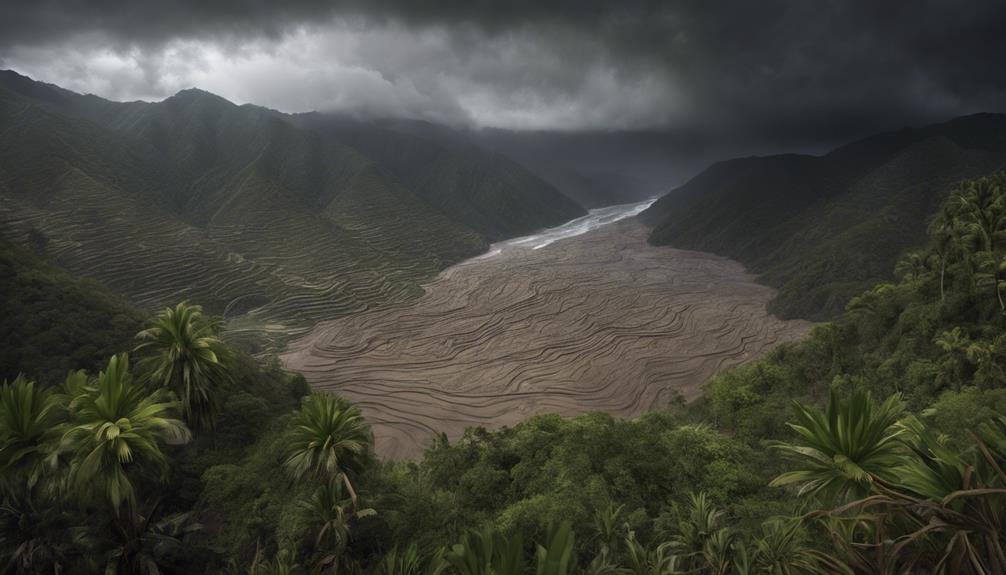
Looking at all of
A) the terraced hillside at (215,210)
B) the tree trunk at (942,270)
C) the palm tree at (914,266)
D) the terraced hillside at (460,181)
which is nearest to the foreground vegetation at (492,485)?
the tree trunk at (942,270)

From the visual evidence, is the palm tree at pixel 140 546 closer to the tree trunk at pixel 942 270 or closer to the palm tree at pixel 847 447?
the palm tree at pixel 847 447

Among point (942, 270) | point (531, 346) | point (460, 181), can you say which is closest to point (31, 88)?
point (460, 181)

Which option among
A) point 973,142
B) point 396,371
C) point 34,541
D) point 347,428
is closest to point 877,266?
point 396,371

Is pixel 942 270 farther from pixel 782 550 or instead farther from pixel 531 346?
pixel 531 346

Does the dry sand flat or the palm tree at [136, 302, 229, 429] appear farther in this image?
the dry sand flat

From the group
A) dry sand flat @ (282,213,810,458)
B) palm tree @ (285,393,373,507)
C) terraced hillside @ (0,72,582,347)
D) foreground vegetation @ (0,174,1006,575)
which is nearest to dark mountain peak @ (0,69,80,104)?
terraced hillside @ (0,72,582,347)

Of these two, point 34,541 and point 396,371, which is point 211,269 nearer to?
point 396,371

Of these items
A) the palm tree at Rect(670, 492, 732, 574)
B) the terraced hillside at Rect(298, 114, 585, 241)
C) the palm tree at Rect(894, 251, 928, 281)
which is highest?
the terraced hillside at Rect(298, 114, 585, 241)

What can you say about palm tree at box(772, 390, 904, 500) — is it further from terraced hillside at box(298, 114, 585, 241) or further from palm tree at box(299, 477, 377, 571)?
terraced hillside at box(298, 114, 585, 241)
